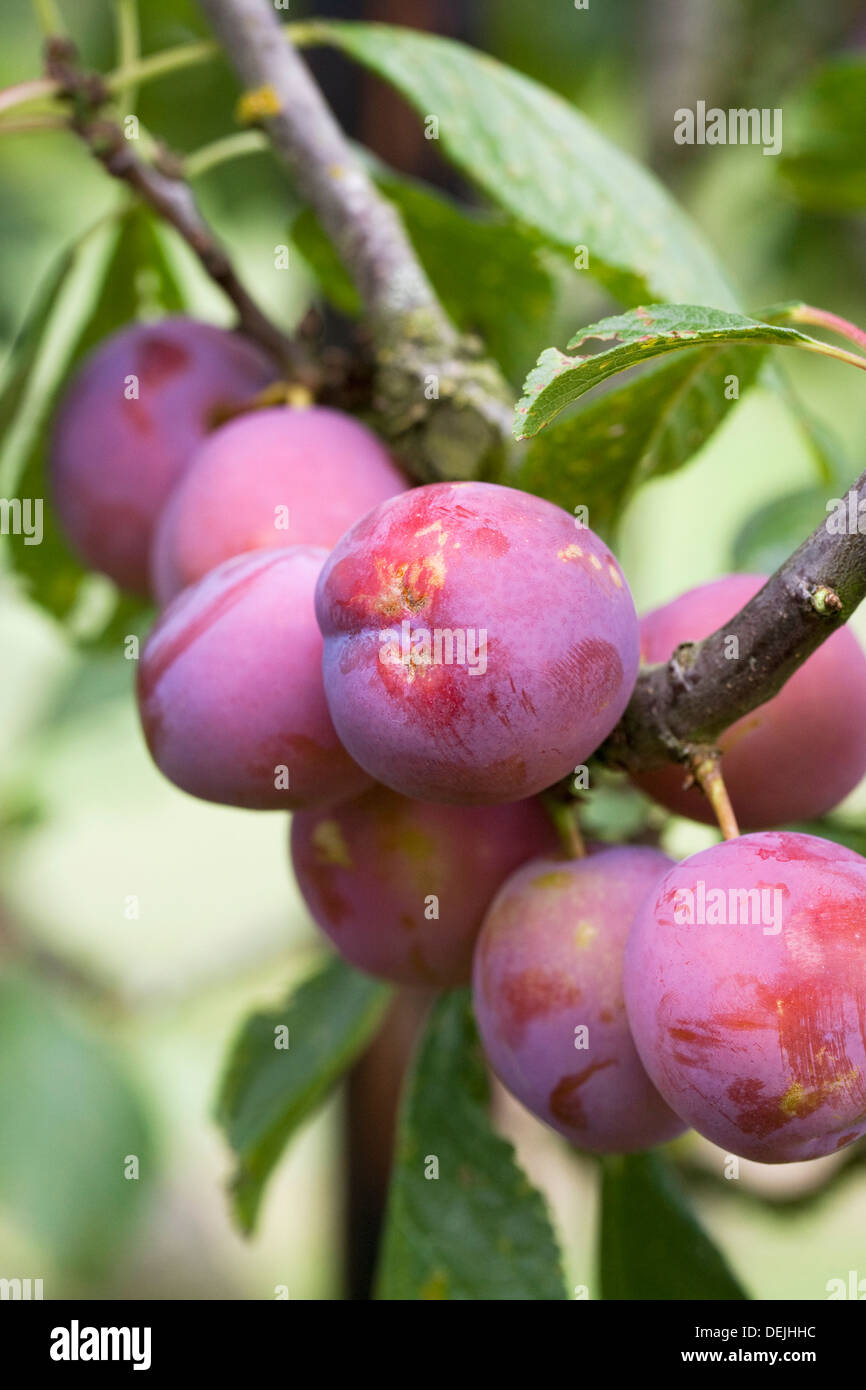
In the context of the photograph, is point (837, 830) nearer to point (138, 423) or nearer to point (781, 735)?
point (781, 735)

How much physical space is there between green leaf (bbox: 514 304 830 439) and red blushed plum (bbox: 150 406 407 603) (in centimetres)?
18

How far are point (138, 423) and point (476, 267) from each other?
0.74 ft

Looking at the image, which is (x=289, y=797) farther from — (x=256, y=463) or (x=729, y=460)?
(x=729, y=460)

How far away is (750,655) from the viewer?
42 cm

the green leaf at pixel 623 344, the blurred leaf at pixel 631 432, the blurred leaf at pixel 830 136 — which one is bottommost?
the green leaf at pixel 623 344

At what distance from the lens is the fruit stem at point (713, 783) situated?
1.42 ft

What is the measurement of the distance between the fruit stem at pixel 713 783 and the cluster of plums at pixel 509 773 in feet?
0.06

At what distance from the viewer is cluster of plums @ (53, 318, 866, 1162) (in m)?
0.39

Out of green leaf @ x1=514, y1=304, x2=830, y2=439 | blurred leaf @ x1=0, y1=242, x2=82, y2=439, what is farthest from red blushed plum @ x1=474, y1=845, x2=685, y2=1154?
blurred leaf @ x1=0, y1=242, x2=82, y2=439

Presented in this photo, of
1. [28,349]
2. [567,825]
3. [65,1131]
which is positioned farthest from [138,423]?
[65,1131]

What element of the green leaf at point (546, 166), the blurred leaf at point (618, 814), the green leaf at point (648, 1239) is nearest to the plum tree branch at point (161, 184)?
the green leaf at point (546, 166)

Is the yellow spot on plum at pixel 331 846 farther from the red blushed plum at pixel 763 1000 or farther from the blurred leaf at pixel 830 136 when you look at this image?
the blurred leaf at pixel 830 136

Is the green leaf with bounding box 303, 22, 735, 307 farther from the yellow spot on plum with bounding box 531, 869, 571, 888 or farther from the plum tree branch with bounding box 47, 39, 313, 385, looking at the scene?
the yellow spot on plum with bounding box 531, 869, 571, 888

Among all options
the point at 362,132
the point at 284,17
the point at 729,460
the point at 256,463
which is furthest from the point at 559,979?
the point at 729,460
